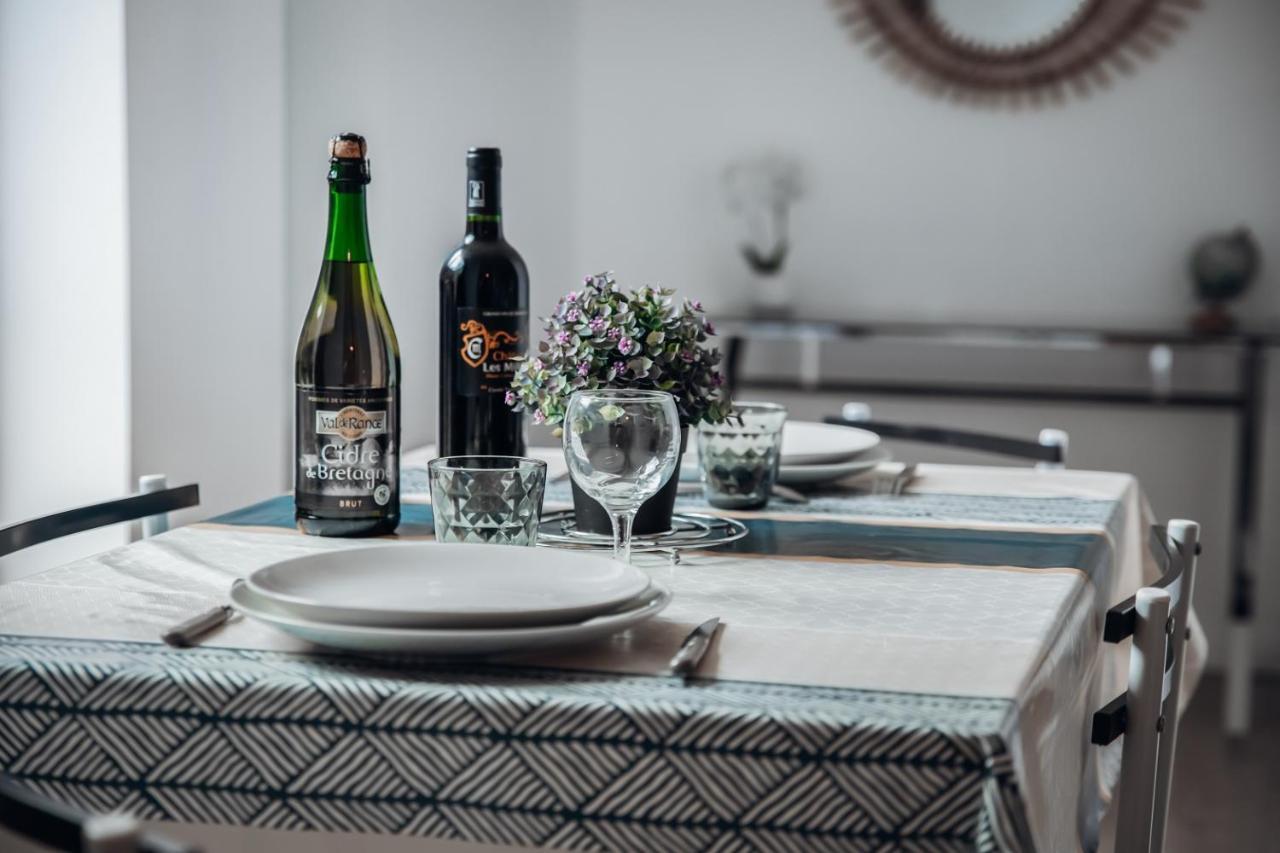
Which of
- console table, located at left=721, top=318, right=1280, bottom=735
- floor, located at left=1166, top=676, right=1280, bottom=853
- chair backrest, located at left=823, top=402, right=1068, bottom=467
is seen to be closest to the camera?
chair backrest, located at left=823, top=402, right=1068, bottom=467

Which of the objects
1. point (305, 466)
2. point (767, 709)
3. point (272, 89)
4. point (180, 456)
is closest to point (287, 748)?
point (767, 709)

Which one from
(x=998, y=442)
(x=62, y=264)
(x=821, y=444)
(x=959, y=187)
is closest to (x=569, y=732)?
(x=821, y=444)

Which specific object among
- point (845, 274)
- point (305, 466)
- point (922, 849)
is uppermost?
point (845, 274)

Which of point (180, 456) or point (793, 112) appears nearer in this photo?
point (180, 456)

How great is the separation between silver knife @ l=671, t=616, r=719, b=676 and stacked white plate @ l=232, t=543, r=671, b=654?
0.03m

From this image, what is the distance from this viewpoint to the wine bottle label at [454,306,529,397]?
1272mm

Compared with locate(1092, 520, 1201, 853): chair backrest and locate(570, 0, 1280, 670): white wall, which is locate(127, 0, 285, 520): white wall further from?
locate(1092, 520, 1201, 853): chair backrest

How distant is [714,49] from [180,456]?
1754mm

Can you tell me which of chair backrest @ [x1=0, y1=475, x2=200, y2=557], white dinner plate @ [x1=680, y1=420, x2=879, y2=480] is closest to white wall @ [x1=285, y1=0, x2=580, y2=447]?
white dinner plate @ [x1=680, y1=420, x2=879, y2=480]

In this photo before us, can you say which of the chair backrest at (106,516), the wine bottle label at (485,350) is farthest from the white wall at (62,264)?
the wine bottle label at (485,350)

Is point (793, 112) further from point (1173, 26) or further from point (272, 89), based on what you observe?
point (272, 89)

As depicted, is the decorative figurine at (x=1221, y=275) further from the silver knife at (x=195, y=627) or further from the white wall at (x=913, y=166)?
the silver knife at (x=195, y=627)

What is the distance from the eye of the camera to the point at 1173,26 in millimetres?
3293

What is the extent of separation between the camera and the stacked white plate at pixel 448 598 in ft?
2.55
